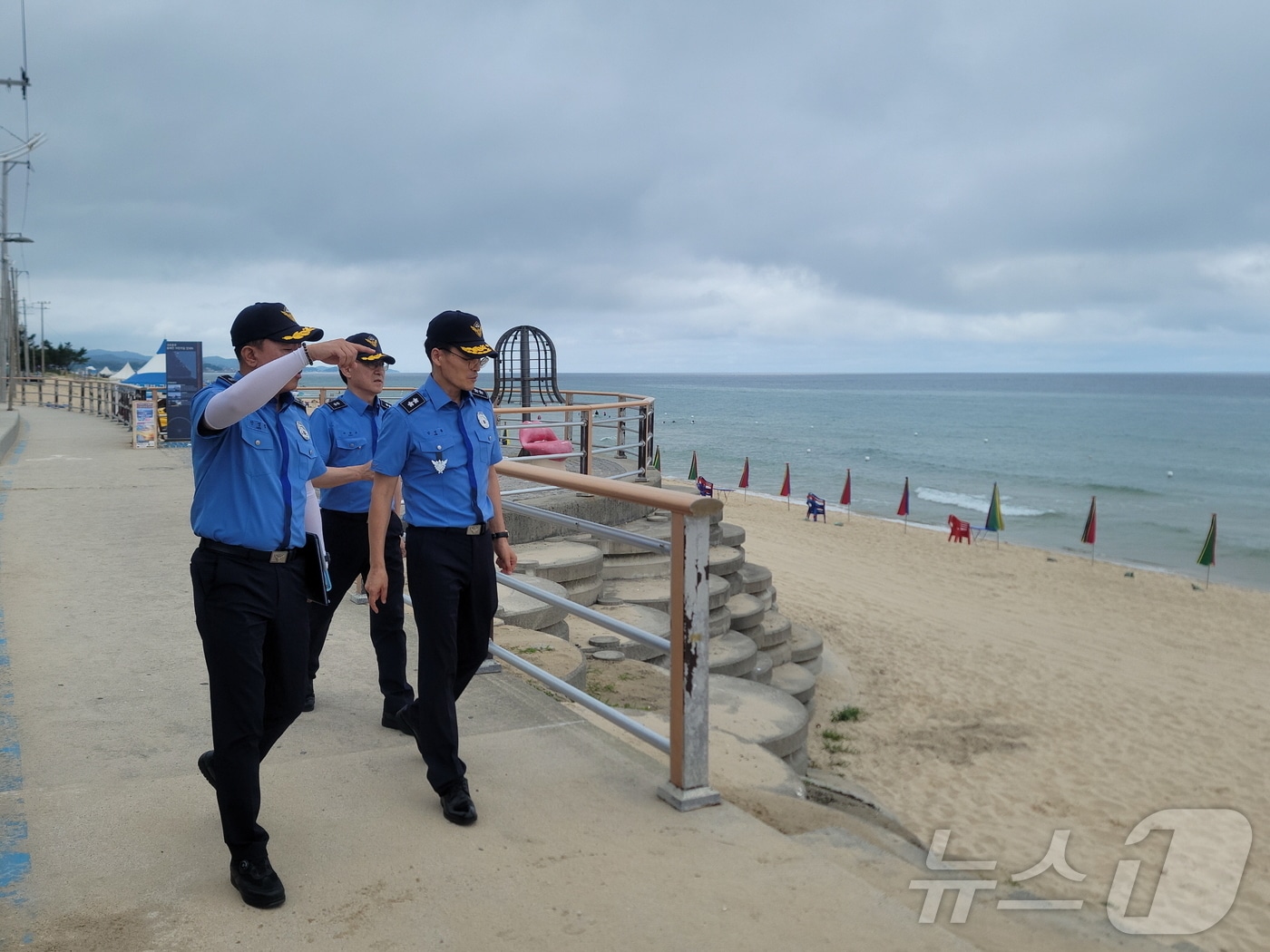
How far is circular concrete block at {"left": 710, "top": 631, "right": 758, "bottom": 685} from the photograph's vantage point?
306 inches

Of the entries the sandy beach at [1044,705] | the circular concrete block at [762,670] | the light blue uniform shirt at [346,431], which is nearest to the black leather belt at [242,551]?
the light blue uniform shirt at [346,431]

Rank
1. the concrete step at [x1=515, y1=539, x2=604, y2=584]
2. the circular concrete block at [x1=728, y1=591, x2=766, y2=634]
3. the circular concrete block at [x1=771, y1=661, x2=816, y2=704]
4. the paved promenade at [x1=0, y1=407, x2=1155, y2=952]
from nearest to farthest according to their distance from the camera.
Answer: the paved promenade at [x1=0, y1=407, x2=1155, y2=952] → the concrete step at [x1=515, y1=539, x2=604, y2=584] → the circular concrete block at [x1=771, y1=661, x2=816, y2=704] → the circular concrete block at [x1=728, y1=591, x2=766, y2=634]

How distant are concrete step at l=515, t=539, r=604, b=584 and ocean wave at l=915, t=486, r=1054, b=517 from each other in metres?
27.0

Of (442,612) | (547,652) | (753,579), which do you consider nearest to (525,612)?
(547,652)

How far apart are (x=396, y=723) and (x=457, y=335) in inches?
69.2

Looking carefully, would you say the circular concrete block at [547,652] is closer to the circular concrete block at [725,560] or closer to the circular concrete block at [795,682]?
the circular concrete block at [795,682]

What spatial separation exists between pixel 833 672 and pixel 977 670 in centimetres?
230

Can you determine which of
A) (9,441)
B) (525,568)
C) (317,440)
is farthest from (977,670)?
(9,441)

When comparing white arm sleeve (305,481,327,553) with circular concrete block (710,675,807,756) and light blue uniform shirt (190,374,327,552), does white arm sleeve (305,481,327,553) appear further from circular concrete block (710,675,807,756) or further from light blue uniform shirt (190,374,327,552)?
circular concrete block (710,675,807,756)

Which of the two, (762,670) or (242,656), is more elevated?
(242,656)

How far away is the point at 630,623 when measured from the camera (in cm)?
819

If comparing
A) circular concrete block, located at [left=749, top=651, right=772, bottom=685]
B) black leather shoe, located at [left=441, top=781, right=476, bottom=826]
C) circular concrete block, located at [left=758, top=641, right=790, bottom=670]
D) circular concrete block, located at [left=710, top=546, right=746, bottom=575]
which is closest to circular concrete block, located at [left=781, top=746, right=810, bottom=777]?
circular concrete block, located at [left=749, top=651, right=772, bottom=685]

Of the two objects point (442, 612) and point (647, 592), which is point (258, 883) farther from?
point (647, 592)

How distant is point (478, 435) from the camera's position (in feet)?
11.0
